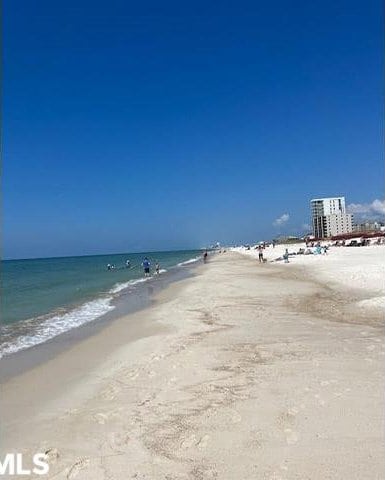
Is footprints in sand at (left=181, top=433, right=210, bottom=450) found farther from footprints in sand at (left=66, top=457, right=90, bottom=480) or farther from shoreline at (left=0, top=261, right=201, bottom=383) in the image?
shoreline at (left=0, top=261, right=201, bottom=383)

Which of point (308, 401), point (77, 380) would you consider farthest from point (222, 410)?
point (77, 380)

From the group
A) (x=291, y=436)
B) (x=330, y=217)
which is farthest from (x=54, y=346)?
(x=330, y=217)

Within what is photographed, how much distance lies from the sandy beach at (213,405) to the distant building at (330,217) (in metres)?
152

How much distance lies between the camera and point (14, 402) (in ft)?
24.1

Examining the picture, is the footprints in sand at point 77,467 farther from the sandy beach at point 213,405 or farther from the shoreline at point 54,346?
the shoreline at point 54,346

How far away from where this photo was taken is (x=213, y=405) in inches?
243

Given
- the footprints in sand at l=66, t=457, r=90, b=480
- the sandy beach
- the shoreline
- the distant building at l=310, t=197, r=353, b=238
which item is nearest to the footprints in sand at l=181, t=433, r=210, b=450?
the sandy beach

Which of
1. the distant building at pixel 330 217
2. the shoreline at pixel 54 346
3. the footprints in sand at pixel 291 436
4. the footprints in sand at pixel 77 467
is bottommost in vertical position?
the shoreline at pixel 54 346

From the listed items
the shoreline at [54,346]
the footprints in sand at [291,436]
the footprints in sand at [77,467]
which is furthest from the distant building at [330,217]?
the footprints in sand at [77,467]

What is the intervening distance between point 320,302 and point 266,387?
35.2ft

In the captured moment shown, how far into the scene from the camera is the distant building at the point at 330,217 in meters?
162

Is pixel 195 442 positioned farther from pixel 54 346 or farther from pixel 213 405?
pixel 54 346

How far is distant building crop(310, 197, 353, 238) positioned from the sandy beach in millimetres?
151669

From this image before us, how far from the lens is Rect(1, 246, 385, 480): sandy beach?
4.59 metres
